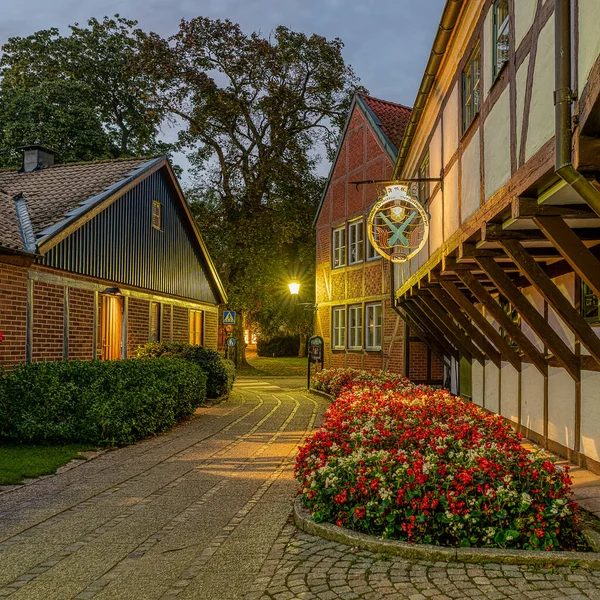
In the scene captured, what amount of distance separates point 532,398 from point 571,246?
4698 millimetres

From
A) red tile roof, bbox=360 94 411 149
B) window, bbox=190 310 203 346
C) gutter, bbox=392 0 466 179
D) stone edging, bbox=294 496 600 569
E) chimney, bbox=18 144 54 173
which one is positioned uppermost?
red tile roof, bbox=360 94 411 149

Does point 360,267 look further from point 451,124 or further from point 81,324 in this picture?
point 451,124

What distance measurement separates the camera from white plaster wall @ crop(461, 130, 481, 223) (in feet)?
25.1

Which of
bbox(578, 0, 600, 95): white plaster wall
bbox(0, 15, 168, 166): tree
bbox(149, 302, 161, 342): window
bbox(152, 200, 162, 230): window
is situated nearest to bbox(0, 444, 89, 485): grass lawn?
bbox(578, 0, 600, 95): white plaster wall

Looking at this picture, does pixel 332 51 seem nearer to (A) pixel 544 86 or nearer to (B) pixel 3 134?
(B) pixel 3 134

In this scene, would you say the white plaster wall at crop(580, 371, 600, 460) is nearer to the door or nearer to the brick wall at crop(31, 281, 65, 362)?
the brick wall at crop(31, 281, 65, 362)

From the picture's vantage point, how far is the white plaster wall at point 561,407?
8.09 meters

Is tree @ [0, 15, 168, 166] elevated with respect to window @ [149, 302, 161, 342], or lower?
elevated

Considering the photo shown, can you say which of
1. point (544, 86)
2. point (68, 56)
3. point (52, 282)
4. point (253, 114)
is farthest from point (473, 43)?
point (68, 56)

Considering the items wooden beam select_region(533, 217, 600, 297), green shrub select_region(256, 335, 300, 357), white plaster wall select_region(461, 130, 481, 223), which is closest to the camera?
wooden beam select_region(533, 217, 600, 297)

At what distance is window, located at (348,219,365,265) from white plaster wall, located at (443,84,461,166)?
36.3 ft

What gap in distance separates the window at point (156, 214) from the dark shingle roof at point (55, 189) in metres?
1.25

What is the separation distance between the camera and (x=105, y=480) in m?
7.70

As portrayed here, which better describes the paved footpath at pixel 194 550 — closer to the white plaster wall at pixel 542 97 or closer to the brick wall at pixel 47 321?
the white plaster wall at pixel 542 97
